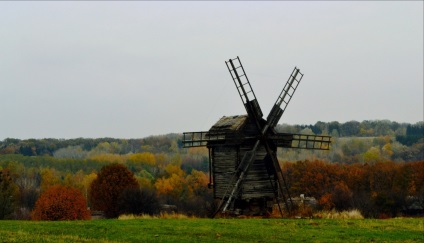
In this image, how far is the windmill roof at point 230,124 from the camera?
41.4 m

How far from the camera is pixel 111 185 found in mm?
92688

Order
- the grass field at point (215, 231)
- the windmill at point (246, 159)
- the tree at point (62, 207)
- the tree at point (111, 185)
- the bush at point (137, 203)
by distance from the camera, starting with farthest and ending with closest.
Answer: the tree at point (111, 185)
the tree at point (62, 207)
the bush at point (137, 203)
the windmill at point (246, 159)
the grass field at point (215, 231)

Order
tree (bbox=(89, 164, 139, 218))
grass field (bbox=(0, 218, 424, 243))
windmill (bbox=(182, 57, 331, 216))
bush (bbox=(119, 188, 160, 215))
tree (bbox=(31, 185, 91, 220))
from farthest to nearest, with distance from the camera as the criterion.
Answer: tree (bbox=(89, 164, 139, 218)) → tree (bbox=(31, 185, 91, 220)) → bush (bbox=(119, 188, 160, 215)) → windmill (bbox=(182, 57, 331, 216)) → grass field (bbox=(0, 218, 424, 243))

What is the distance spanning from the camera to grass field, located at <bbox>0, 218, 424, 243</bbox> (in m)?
24.9

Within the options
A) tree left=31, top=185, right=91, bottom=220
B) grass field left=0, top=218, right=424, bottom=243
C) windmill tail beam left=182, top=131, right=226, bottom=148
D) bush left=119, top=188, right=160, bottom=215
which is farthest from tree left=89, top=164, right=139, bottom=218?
grass field left=0, top=218, right=424, bottom=243

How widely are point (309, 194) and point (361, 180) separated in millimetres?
12173

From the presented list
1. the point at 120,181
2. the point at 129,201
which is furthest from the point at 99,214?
the point at 129,201


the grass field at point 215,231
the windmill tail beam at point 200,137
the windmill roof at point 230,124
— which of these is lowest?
the grass field at point 215,231

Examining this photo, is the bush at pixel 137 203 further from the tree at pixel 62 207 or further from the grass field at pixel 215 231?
the grass field at pixel 215 231

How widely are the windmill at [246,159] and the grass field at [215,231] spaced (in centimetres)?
907

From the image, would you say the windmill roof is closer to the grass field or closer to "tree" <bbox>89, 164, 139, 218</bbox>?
the grass field

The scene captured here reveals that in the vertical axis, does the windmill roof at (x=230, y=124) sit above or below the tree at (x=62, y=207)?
above

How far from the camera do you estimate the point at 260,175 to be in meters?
42.2

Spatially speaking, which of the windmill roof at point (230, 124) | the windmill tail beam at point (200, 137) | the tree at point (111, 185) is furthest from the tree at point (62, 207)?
the windmill roof at point (230, 124)
